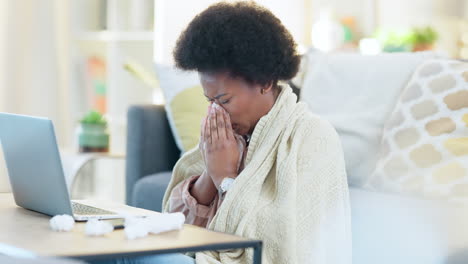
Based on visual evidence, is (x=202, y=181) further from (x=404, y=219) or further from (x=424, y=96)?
(x=424, y=96)

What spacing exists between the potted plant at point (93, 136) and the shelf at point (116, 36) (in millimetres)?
952

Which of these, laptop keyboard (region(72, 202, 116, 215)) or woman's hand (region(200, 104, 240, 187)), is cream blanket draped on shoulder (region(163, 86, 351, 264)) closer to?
woman's hand (region(200, 104, 240, 187))

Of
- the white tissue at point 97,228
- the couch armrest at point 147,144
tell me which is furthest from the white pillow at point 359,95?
the white tissue at point 97,228

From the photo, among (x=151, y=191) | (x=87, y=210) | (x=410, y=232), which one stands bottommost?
(x=151, y=191)

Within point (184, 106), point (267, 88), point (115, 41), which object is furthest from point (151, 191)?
point (115, 41)

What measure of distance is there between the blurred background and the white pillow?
56.6 inches

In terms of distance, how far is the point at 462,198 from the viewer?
77.5 inches

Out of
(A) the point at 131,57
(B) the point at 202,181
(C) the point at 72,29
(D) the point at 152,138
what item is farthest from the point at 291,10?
(B) the point at 202,181

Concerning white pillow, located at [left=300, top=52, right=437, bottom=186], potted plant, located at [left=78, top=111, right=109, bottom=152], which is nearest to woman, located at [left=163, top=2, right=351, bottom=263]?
white pillow, located at [left=300, top=52, right=437, bottom=186]

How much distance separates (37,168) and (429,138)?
117cm

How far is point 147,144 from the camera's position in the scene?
2.77 meters

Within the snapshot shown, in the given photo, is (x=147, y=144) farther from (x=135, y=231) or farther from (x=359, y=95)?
(x=135, y=231)

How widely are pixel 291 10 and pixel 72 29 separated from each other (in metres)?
1.26

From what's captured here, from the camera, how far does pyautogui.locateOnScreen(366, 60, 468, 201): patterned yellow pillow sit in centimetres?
203
